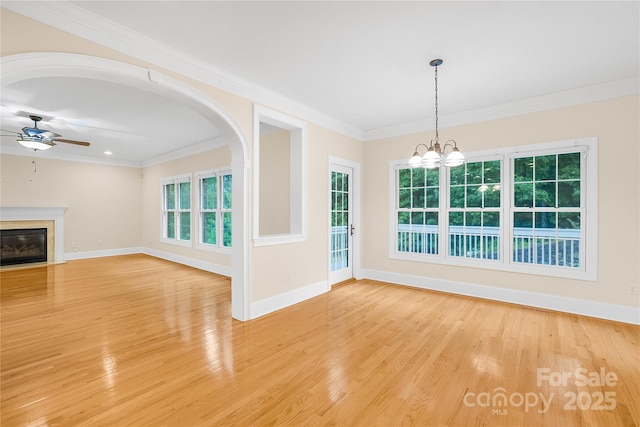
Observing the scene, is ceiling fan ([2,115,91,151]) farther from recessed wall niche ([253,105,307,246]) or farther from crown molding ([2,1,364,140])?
recessed wall niche ([253,105,307,246])

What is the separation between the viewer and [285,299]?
4125mm

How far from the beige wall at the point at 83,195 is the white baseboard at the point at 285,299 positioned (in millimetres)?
7276

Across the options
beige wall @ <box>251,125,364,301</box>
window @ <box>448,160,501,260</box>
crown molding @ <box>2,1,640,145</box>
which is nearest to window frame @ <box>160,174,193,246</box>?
beige wall @ <box>251,125,364,301</box>

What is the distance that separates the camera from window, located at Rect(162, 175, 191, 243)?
745cm

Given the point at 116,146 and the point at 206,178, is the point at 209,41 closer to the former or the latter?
the point at 206,178

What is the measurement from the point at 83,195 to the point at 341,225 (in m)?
7.68

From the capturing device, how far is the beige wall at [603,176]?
11.5ft

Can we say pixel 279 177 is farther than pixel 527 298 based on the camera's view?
Yes

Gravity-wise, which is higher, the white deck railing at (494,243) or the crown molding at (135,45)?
the crown molding at (135,45)

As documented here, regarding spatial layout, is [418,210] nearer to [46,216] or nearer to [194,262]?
[194,262]

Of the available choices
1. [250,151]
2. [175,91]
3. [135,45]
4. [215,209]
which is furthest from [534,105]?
[215,209]

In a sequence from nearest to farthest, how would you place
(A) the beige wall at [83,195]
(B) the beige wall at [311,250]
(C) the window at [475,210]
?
(B) the beige wall at [311,250]
(C) the window at [475,210]
(A) the beige wall at [83,195]

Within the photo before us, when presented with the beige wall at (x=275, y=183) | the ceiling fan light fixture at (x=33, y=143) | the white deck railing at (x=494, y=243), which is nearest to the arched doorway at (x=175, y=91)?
the beige wall at (x=275, y=183)

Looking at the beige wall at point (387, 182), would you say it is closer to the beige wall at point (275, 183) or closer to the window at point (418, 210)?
the window at point (418, 210)
